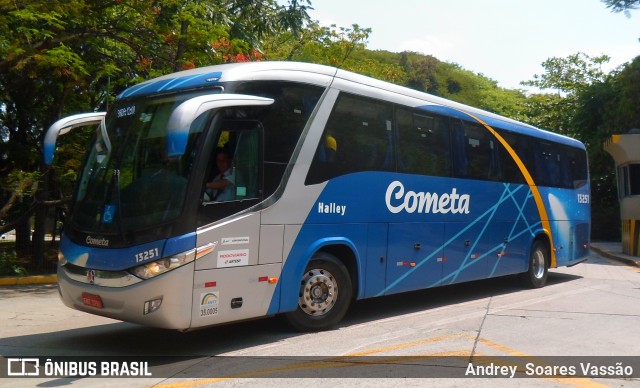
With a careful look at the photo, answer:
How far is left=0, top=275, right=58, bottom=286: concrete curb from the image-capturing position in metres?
14.1

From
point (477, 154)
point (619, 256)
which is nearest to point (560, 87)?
point (619, 256)

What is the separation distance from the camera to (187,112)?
6340 mm

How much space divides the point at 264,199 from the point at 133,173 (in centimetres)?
153

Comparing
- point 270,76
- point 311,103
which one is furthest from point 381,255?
point 270,76

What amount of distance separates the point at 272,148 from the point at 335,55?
2152 centimetres

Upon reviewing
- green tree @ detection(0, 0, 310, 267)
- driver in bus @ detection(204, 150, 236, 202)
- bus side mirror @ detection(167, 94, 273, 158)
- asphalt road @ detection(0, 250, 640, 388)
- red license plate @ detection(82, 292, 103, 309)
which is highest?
green tree @ detection(0, 0, 310, 267)

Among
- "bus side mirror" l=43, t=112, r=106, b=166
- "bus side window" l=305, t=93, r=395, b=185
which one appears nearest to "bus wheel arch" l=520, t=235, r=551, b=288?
"bus side window" l=305, t=93, r=395, b=185

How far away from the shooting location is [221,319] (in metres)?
7.32

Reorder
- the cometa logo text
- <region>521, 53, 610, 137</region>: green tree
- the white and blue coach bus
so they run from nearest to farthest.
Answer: the white and blue coach bus
the cometa logo text
<region>521, 53, 610, 137</region>: green tree

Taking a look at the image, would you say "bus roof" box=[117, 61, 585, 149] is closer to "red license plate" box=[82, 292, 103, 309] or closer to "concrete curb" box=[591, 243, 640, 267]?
"red license plate" box=[82, 292, 103, 309]

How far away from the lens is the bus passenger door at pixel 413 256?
31.9 feet

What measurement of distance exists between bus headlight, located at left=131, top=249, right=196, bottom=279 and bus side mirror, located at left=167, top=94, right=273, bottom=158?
118 cm

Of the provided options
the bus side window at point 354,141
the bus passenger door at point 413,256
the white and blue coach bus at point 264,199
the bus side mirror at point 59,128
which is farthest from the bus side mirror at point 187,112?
the bus passenger door at point 413,256

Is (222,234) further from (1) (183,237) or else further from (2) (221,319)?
(2) (221,319)
